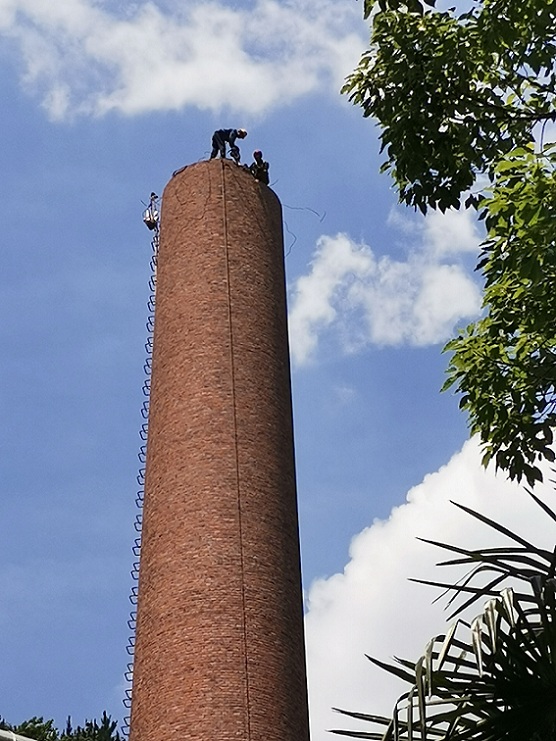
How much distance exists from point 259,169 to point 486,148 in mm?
12880

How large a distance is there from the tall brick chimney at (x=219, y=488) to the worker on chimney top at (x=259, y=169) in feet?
0.89

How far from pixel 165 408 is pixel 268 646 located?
14.0 feet

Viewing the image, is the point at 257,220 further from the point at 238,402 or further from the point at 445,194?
the point at 445,194

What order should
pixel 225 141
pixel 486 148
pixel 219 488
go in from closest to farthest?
pixel 486 148 → pixel 219 488 → pixel 225 141

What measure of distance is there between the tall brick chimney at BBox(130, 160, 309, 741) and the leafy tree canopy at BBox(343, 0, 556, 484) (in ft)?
27.7

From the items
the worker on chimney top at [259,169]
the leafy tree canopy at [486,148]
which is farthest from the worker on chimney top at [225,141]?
the leafy tree canopy at [486,148]

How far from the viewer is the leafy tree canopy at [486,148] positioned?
25.5 ft

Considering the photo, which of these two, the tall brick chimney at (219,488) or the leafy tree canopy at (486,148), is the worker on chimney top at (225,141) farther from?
the leafy tree canopy at (486,148)

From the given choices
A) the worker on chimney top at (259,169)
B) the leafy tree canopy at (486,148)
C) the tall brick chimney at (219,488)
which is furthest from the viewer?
the worker on chimney top at (259,169)

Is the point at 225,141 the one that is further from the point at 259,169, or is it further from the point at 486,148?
the point at 486,148

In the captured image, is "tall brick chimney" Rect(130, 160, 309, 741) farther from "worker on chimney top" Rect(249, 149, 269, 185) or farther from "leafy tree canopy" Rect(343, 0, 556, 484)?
"leafy tree canopy" Rect(343, 0, 556, 484)

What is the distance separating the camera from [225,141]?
21.9m

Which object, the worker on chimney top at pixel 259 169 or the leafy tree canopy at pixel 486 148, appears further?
the worker on chimney top at pixel 259 169

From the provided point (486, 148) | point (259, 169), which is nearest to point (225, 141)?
point (259, 169)
